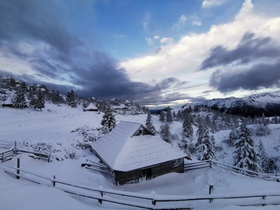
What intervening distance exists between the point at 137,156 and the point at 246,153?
762 inches

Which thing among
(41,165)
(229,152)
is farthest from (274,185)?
(229,152)

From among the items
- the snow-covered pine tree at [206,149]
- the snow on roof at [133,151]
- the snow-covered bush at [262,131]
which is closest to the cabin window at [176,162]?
the snow on roof at [133,151]

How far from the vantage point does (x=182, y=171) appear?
2052 cm

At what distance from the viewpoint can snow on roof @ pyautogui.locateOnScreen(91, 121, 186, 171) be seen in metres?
17.1

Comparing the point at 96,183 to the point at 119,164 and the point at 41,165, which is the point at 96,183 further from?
the point at 41,165

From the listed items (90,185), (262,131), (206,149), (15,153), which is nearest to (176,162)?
(90,185)

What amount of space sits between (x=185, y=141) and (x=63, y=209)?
6463cm

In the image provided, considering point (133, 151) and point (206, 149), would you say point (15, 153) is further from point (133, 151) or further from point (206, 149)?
point (206, 149)

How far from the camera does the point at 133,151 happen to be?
18.3 m

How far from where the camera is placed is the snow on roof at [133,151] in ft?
56.1

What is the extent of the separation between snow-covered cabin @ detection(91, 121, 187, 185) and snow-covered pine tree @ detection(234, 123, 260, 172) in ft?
43.7

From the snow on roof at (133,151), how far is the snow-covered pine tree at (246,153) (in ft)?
45.5

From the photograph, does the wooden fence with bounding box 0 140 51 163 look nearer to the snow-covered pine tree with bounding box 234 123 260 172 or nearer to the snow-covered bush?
the snow-covered pine tree with bounding box 234 123 260 172

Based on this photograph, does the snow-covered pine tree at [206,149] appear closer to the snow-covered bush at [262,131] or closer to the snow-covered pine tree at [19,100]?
the snow-covered bush at [262,131]
